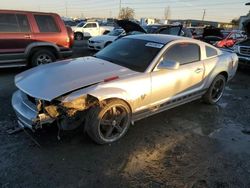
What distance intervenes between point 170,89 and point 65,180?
2.44 m

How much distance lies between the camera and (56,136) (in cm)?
415

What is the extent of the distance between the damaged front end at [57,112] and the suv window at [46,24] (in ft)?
16.9

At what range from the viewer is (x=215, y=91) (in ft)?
20.2

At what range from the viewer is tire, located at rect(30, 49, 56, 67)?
327 inches

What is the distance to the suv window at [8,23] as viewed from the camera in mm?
7769

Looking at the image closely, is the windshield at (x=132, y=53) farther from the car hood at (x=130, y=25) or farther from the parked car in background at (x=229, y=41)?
the parked car in background at (x=229, y=41)

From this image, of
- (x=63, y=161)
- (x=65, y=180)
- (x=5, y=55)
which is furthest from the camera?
(x=5, y=55)

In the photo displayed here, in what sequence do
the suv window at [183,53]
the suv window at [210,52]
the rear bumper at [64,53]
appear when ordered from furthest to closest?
the rear bumper at [64,53] → the suv window at [210,52] → the suv window at [183,53]

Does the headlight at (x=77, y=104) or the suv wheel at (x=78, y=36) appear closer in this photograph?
the headlight at (x=77, y=104)

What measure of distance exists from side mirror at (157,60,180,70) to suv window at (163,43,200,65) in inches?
6.4

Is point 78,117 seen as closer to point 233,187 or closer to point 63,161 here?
point 63,161

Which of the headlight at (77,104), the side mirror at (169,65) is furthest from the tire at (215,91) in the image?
the headlight at (77,104)

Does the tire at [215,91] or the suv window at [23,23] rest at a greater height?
the suv window at [23,23]

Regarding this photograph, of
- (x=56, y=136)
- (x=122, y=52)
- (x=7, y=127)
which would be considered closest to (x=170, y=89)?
(x=122, y=52)
